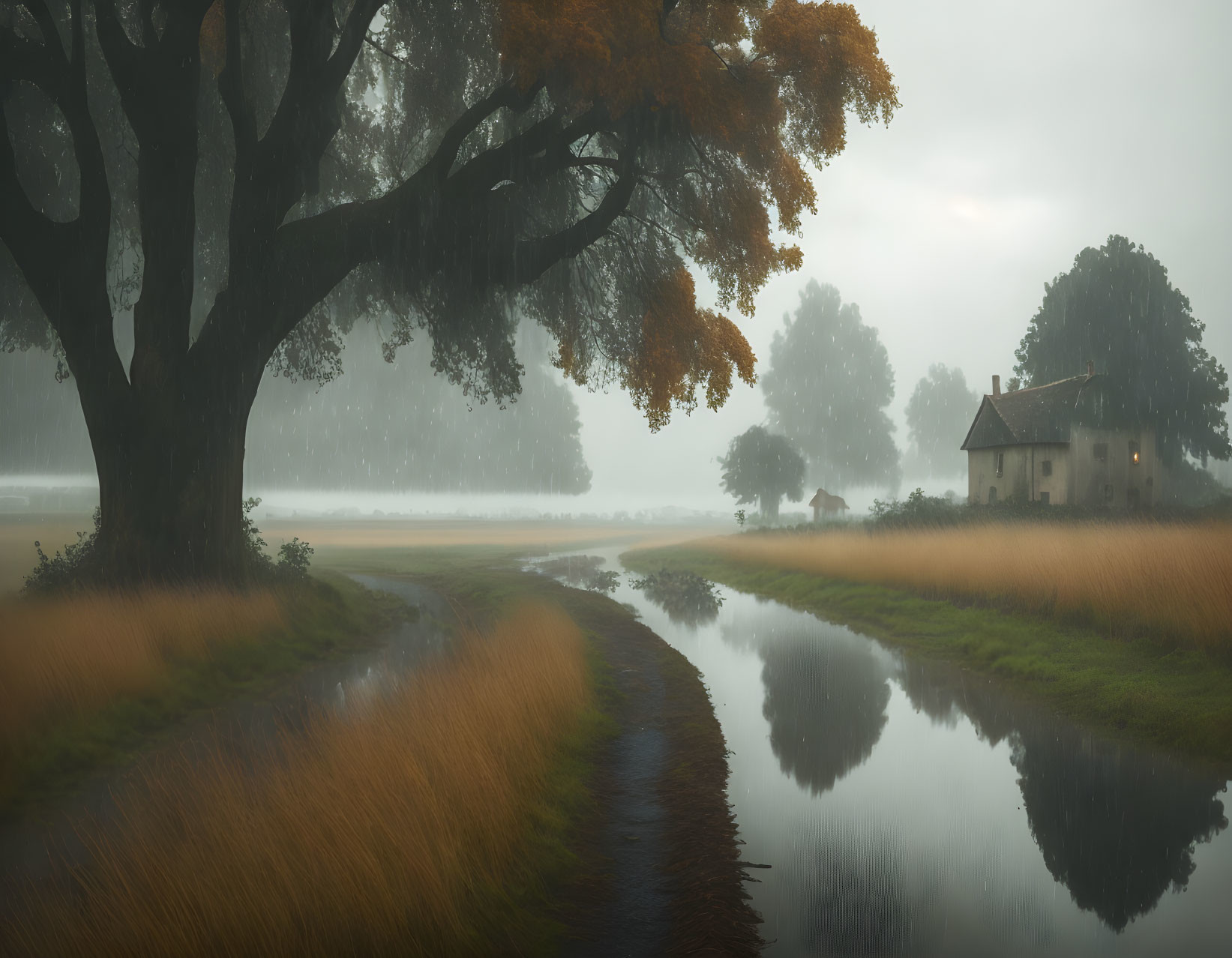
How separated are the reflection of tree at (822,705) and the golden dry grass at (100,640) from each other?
313 inches

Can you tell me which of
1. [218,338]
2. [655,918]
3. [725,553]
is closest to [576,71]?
[218,338]

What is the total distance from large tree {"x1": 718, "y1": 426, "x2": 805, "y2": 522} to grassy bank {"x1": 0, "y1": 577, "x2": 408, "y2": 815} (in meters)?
45.2

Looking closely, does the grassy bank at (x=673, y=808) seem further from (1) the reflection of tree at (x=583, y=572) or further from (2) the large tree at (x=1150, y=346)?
(2) the large tree at (x=1150, y=346)

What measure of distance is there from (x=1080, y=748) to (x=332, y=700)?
903cm

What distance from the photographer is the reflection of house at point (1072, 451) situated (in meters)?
37.3

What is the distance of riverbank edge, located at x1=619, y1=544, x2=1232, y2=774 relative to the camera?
8.61 metres

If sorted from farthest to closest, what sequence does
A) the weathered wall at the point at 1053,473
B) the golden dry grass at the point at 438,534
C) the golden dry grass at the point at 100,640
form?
the golden dry grass at the point at 438,534 < the weathered wall at the point at 1053,473 < the golden dry grass at the point at 100,640

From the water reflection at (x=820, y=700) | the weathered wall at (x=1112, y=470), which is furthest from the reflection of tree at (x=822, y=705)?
the weathered wall at (x=1112, y=470)

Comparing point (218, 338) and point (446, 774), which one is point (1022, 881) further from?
point (218, 338)

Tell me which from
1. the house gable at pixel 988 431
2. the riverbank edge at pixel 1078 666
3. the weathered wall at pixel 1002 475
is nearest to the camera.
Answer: the riverbank edge at pixel 1078 666

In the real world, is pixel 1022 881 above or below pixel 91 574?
below

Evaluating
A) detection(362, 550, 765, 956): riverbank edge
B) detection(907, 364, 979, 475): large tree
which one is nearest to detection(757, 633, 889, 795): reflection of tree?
detection(362, 550, 765, 956): riverbank edge

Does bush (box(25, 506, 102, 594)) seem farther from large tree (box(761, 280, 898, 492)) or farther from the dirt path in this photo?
large tree (box(761, 280, 898, 492))

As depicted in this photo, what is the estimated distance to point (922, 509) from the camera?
3388cm
